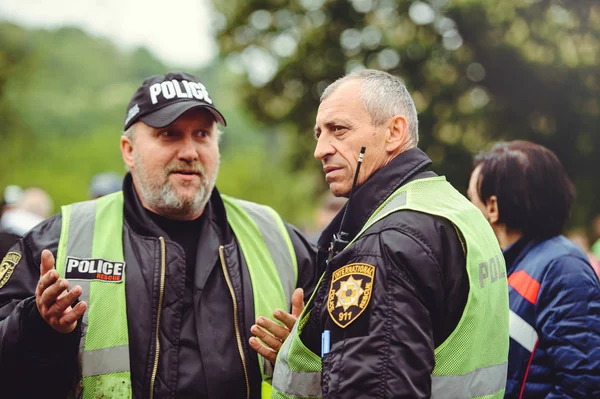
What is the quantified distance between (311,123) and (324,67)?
1608 millimetres

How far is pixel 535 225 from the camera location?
3.43 metres

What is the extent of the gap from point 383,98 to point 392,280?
0.83m

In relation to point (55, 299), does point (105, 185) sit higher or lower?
higher

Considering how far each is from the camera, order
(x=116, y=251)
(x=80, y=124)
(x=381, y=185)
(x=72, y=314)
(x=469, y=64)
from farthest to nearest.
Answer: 1. (x=80, y=124)
2. (x=469, y=64)
3. (x=116, y=251)
4. (x=72, y=314)
5. (x=381, y=185)

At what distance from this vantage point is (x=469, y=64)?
1748cm

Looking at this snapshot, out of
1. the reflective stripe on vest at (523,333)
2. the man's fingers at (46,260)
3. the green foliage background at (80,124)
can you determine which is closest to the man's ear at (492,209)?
the reflective stripe on vest at (523,333)

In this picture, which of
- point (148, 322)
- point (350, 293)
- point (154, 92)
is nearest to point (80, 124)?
point (154, 92)

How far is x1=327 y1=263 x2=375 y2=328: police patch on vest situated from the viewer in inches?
89.3

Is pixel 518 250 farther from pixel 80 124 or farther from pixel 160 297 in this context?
pixel 80 124

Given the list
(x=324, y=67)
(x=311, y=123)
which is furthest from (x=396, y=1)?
(x=311, y=123)

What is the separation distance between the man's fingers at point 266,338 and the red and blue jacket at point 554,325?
115 centimetres

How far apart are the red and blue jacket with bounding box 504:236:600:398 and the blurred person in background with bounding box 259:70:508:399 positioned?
0.60 m

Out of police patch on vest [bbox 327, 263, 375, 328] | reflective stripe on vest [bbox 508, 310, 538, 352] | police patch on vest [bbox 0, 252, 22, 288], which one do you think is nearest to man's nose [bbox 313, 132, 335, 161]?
police patch on vest [bbox 327, 263, 375, 328]

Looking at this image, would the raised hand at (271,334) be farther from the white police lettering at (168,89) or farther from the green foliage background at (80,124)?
the green foliage background at (80,124)
